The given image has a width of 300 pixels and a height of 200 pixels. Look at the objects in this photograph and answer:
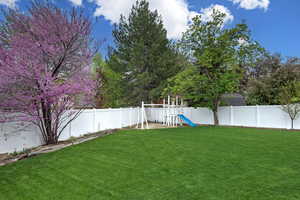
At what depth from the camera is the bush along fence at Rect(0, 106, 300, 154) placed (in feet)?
17.3

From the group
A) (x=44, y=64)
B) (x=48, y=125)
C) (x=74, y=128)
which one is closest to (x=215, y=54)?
(x=74, y=128)

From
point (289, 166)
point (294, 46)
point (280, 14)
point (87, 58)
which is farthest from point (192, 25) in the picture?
point (289, 166)

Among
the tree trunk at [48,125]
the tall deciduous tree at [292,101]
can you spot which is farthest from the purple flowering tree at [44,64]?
the tall deciduous tree at [292,101]

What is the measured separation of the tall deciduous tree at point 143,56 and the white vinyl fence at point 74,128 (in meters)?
3.24

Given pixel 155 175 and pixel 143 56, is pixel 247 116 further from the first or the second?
pixel 155 175

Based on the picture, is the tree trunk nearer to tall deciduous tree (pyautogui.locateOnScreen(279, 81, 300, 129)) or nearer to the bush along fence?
the bush along fence

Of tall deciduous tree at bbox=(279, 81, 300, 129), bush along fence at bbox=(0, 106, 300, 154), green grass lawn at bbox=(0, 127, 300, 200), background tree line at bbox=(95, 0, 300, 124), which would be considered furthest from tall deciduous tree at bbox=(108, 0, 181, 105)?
green grass lawn at bbox=(0, 127, 300, 200)

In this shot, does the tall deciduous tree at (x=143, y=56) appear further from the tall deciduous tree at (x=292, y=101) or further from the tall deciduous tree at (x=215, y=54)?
the tall deciduous tree at (x=292, y=101)

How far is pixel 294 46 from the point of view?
1507 cm

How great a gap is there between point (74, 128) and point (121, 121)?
4.62m

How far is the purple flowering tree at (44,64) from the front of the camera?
4.98m

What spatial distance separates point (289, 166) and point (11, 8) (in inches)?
313

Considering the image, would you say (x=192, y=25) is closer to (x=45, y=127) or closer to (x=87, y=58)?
(x=87, y=58)

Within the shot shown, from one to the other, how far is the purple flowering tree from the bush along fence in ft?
1.27
